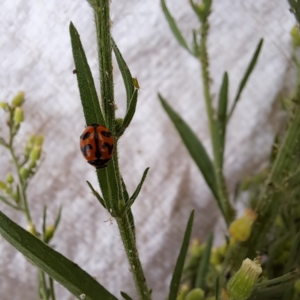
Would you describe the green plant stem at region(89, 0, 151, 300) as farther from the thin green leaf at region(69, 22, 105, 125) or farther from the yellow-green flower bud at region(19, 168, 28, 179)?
the yellow-green flower bud at region(19, 168, 28, 179)

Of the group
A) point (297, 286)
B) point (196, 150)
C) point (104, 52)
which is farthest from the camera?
point (196, 150)

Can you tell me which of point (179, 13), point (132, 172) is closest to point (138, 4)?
point (179, 13)

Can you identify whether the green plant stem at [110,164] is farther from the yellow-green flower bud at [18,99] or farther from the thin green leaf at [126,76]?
the yellow-green flower bud at [18,99]

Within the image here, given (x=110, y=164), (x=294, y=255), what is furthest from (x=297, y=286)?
(x=110, y=164)

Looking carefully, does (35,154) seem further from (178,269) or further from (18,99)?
(178,269)

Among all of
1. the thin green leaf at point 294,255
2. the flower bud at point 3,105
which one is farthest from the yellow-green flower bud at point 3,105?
the thin green leaf at point 294,255

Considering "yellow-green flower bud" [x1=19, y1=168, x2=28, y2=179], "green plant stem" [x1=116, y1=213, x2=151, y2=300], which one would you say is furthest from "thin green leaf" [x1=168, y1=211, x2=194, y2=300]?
"yellow-green flower bud" [x1=19, y1=168, x2=28, y2=179]

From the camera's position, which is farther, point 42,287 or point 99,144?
point 42,287
